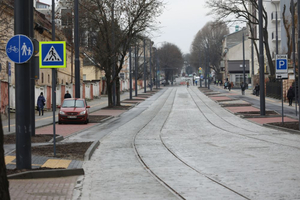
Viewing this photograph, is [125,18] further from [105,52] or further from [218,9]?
[218,9]

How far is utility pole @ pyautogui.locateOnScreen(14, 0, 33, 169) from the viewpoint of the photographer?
1082 centimetres

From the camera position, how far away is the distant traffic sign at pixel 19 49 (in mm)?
10766

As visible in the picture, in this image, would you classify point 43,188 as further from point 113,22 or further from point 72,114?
point 113,22

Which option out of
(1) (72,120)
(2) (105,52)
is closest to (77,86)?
(1) (72,120)

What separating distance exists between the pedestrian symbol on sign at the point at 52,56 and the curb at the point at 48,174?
334 cm

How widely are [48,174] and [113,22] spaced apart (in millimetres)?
35613

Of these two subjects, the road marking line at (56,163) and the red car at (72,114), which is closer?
the road marking line at (56,163)

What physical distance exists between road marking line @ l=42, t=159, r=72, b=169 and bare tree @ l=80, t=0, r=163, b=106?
32.3m

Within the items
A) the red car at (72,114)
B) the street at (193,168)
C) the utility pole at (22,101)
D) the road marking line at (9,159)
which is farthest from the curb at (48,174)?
the red car at (72,114)

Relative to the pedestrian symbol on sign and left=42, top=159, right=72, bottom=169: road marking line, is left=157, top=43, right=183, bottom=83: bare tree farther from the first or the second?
left=42, top=159, right=72, bottom=169: road marking line

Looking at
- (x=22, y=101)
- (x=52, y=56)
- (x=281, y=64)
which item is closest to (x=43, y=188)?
(x=22, y=101)

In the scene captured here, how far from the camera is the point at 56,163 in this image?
485 inches

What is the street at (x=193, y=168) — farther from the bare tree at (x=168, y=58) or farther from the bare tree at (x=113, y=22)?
the bare tree at (x=168, y=58)

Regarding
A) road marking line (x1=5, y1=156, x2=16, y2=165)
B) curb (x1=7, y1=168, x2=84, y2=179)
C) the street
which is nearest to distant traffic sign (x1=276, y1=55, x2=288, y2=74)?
the street
